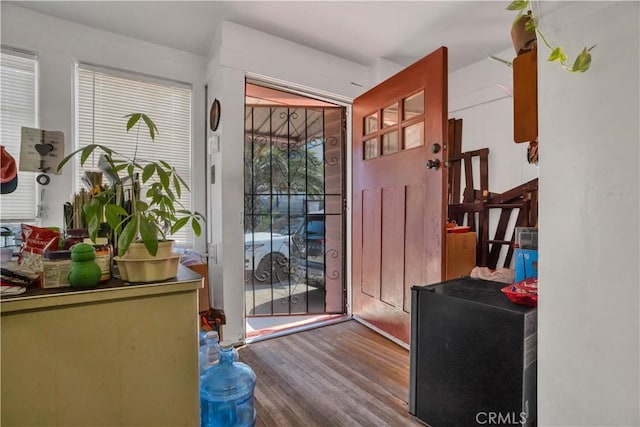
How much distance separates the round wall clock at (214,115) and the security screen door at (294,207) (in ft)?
1.42

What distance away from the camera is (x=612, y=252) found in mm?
648

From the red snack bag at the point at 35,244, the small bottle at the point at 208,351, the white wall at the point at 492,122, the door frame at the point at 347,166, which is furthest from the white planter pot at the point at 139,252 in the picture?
the white wall at the point at 492,122

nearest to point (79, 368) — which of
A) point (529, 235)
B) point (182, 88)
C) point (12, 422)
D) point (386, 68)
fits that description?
point (12, 422)

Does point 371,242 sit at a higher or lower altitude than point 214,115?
lower

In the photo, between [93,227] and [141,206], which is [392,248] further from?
[93,227]

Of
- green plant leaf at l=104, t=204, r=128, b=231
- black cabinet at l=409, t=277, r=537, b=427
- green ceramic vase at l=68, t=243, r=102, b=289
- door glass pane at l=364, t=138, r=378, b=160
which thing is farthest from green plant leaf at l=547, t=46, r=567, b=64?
door glass pane at l=364, t=138, r=378, b=160

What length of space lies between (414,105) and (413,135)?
0.67 feet

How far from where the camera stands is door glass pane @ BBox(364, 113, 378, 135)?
94.1 inches

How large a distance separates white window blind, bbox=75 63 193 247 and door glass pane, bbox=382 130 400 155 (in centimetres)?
159

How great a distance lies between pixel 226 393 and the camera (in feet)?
4.09

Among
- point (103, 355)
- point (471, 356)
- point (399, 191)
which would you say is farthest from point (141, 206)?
point (399, 191)

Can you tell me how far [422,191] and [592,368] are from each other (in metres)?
1.36

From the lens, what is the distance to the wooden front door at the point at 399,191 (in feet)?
6.04

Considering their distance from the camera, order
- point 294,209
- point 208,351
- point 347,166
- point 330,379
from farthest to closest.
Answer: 1. point 294,209
2. point 347,166
3. point 330,379
4. point 208,351
